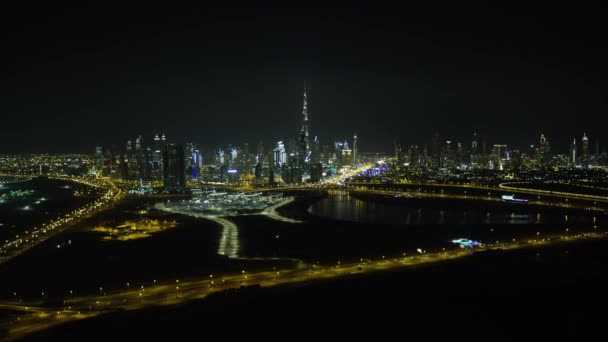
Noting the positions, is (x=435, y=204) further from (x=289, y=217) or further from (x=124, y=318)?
(x=124, y=318)

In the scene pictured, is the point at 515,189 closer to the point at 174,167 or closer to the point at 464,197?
the point at 464,197

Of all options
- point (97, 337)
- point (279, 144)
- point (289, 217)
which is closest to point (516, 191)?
point (289, 217)

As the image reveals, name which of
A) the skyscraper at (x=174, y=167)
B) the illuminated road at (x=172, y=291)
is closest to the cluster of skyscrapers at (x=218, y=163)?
the skyscraper at (x=174, y=167)

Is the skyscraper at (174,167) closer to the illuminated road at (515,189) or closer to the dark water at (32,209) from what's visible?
the dark water at (32,209)

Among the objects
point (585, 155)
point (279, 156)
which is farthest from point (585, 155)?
point (279, 156)


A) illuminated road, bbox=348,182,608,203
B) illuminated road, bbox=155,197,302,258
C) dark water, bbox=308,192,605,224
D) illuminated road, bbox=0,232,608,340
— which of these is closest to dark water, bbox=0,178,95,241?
illuminated road, bbox=155,197,302,258
